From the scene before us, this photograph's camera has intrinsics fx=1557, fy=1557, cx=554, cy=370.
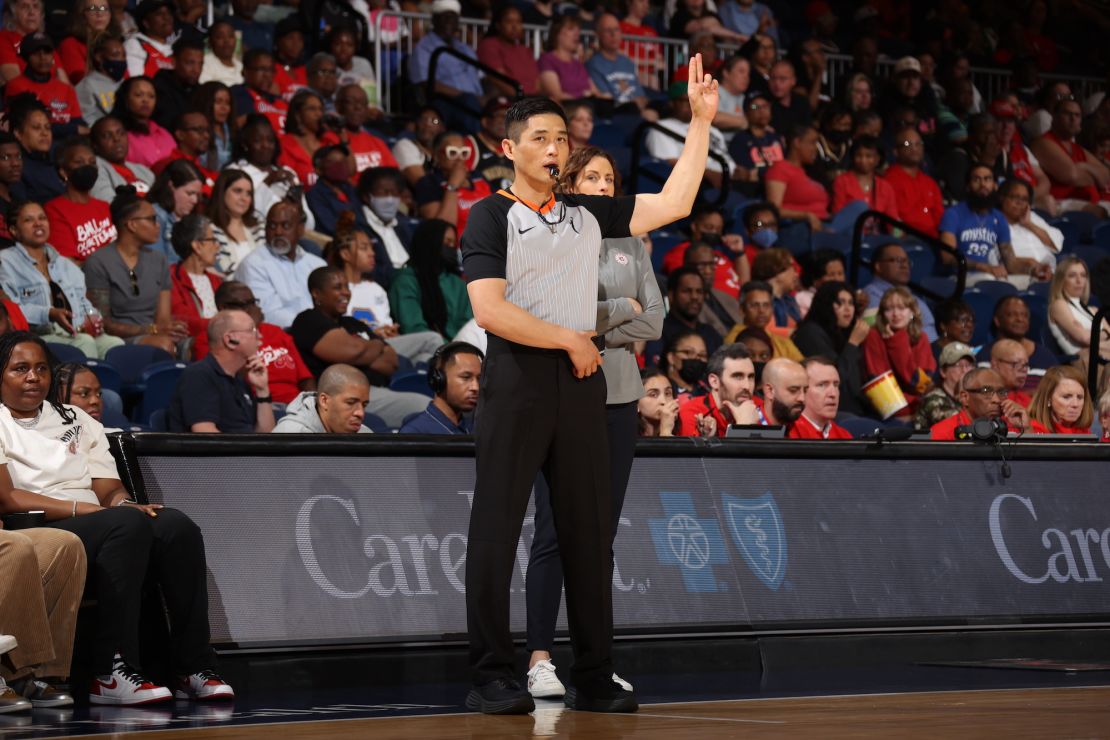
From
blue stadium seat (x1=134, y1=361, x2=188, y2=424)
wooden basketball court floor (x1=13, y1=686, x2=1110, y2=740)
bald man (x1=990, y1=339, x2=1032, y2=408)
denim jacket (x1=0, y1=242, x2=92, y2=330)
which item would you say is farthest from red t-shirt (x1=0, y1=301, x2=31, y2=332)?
bald man (x1=990, y1=339, x2=1032, y2=408)

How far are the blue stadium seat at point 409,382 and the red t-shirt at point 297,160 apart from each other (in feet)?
8.63

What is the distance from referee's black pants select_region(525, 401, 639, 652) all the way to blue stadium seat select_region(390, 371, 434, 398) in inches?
151

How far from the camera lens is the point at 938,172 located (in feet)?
49.0

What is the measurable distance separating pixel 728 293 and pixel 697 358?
272cm

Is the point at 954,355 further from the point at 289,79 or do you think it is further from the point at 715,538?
the point at 289,79

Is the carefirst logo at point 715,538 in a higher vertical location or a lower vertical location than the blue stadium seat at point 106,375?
lower

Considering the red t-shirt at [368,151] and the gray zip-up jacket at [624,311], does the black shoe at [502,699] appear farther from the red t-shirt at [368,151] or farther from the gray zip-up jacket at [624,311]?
the red t-shirt at [368,151]

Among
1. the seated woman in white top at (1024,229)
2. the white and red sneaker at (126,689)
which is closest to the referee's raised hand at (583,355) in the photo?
the white and red sneaker at (126,689)

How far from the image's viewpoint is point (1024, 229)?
1385 centimetres

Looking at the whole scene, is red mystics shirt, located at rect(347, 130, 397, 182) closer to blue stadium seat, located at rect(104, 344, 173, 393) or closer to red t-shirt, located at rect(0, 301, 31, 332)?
blue stadium seat, located at rect(104, 344, 173, 393)

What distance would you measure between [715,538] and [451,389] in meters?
1.47

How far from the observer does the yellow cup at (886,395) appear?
30.7ft

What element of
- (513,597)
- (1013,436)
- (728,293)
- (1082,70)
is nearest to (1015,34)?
(1082,70)

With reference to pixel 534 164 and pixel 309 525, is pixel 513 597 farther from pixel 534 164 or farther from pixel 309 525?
pixel 534 164
